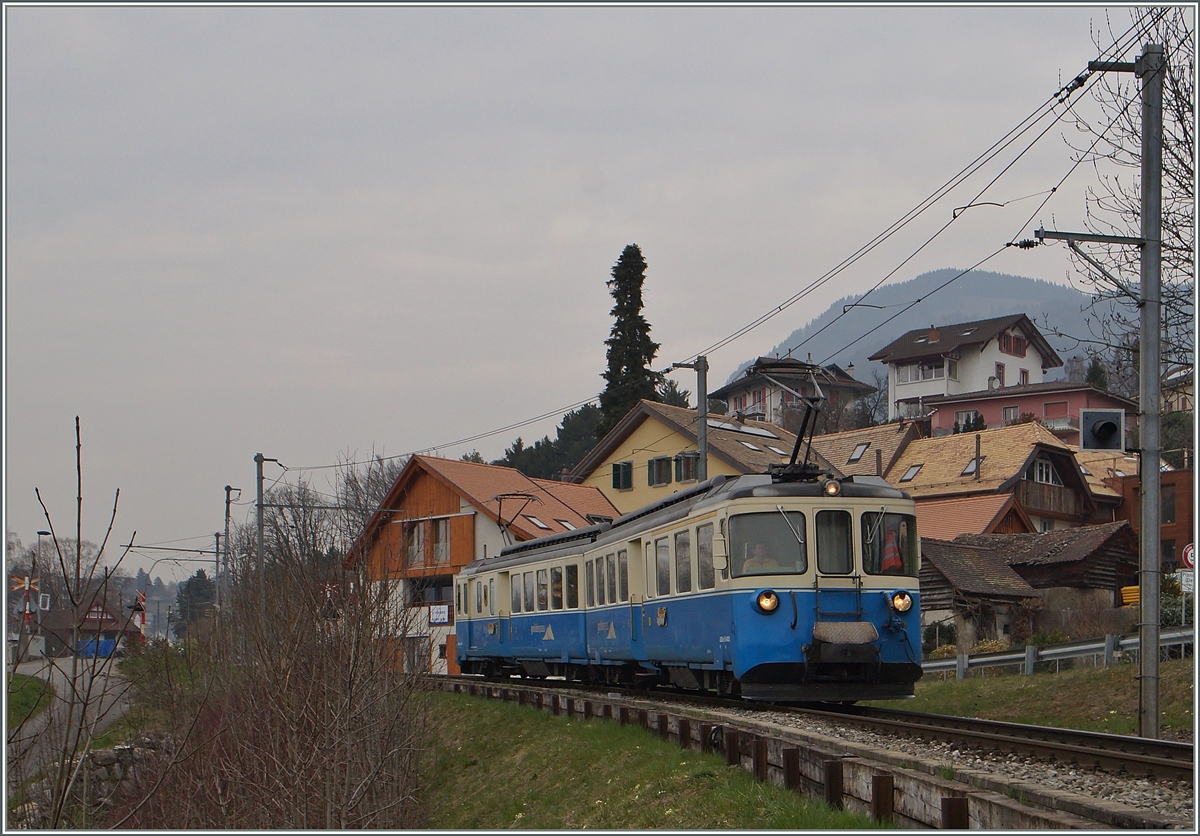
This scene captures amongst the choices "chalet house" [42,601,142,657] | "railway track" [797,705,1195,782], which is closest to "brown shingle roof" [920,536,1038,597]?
"railway track" [797,705,1195,782]

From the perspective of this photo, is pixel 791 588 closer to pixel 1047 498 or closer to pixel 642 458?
pixel 642 458

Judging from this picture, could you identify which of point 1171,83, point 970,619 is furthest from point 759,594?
point 970,619

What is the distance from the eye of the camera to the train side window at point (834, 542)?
44.3 feet

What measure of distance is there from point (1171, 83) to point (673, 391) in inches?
2542

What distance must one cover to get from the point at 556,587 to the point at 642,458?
25.4 metres

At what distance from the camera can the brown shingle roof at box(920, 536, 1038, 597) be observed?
31516 millimetres

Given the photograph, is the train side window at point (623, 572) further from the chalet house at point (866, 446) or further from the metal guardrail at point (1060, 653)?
the chalet house at point (866, 446)

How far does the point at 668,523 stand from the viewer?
15859 millimetres

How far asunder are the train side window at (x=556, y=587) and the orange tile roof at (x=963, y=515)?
22325mm

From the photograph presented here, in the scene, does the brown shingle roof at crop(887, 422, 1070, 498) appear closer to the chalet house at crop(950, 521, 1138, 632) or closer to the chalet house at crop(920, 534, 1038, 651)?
the chalet house at crop(950, 521, 1138, 632)

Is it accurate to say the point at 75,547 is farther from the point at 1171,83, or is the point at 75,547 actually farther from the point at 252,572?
the point at 252,572

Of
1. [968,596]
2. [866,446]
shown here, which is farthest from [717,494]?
[866,446]

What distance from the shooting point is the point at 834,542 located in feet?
44.7

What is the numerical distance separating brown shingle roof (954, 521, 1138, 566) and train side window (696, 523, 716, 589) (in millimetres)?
24007
